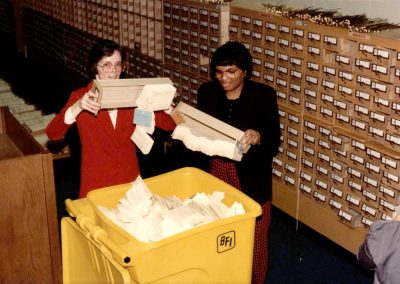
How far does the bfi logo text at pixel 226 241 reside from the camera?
217 cm

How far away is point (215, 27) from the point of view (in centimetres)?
442

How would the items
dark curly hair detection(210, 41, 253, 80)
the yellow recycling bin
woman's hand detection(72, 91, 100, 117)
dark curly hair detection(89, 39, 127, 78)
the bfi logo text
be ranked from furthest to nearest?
dark curly hair detection(210, 41, 253, 80) < dark curly hair detection(89, 39, 127, 78) < woman's hand detection(72, 91, 100, 117) < the bfi logo text < the yellow recycling bin

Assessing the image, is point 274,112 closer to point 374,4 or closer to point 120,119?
point 120,119

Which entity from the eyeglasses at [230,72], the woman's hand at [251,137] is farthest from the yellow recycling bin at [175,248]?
the eyeglasses at [230,72]

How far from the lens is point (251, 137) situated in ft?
8.89

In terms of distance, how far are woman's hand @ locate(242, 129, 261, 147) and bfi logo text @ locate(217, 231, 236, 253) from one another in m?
0.53

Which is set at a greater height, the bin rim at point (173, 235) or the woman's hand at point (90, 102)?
the woman's hand at point (90, 102)

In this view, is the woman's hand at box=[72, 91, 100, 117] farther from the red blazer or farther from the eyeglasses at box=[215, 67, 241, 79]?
the eyeglasses at box=[215, 67, 241, 79]

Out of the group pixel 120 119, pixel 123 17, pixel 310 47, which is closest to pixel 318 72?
pixel 310 47

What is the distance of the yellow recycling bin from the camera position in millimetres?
1988

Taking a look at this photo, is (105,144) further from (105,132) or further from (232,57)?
(232,57)

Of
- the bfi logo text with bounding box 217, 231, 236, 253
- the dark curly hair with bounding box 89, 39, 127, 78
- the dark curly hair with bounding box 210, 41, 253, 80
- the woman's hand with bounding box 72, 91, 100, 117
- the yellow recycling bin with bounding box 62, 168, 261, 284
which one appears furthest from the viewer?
the dark curly hair with bounding box 210, 41, 253, 80

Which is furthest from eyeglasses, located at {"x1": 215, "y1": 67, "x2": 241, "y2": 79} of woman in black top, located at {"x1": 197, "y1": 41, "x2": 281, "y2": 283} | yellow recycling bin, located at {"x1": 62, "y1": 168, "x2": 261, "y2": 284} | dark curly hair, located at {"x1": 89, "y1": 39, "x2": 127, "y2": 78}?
yellow recycling bin, located at {"x1": 62, "y1": 168, "x2": 261, "y2": 284}

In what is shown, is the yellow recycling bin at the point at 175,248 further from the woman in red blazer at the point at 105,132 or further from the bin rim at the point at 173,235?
the woman in red blazer at the point at 105,132
